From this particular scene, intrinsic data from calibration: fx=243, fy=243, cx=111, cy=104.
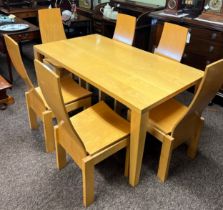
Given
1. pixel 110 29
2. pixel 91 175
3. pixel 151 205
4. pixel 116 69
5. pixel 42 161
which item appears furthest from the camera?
pixel 110 29

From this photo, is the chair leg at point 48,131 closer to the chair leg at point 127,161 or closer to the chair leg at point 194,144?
the chair leg at point 127,161

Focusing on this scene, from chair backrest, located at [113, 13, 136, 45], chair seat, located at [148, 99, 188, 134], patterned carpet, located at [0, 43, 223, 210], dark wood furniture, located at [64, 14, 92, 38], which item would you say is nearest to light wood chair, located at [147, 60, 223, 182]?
chair seat, located at [148, 99, 188, 134]

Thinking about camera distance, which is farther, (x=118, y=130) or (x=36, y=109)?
(x=36, y=109)

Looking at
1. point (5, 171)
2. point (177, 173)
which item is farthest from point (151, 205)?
point (5, 171)

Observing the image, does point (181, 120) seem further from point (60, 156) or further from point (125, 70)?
point (60, 156)

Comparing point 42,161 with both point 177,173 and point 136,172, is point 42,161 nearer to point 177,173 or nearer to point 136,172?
point 136,172

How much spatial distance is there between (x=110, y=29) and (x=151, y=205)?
2.56 metres

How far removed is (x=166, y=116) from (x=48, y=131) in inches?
35.2

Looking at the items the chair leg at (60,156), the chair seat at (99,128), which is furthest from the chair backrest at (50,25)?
the chair leg at (60,156)

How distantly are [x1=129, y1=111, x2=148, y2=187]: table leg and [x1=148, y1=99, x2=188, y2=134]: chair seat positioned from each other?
0.18 meters

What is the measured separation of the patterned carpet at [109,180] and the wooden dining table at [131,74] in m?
0.15

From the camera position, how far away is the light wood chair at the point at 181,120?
1345mm

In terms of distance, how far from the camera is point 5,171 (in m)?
1.80

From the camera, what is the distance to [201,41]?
2.52 m
